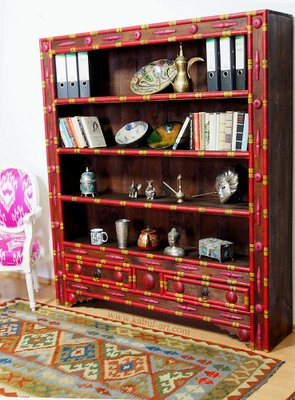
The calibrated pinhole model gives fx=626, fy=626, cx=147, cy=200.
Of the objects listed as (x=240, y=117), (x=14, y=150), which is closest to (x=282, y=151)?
(x=240, y=117)

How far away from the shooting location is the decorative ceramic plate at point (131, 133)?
3.85 metres

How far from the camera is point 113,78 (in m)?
4.06

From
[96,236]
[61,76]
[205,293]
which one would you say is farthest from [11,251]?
[205,293]

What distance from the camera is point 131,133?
3.94 m

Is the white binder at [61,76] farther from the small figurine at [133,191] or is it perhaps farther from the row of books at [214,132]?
the row of books at [214,132]

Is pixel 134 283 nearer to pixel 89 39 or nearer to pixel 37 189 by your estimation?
pixel 37 189

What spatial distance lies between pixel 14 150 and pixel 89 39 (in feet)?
4.62

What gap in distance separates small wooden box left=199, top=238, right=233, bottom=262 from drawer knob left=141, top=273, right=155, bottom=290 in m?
0.35

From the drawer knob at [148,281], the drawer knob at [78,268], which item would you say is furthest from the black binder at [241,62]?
the drawer knob at [78,268]

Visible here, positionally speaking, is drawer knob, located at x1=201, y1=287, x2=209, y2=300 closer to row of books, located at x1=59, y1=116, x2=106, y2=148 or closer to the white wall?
row of books, located at x1=59, y1=116, x2=106, y2=148

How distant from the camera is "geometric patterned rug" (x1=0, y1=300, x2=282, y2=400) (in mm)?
3004

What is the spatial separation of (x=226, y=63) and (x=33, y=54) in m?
1.81

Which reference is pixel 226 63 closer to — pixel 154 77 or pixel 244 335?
pixel 154 77

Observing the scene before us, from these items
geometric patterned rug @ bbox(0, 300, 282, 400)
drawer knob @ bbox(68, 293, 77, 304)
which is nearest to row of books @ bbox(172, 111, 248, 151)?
geometric patterned rug @ bbox(0, 300, 282, 400)
